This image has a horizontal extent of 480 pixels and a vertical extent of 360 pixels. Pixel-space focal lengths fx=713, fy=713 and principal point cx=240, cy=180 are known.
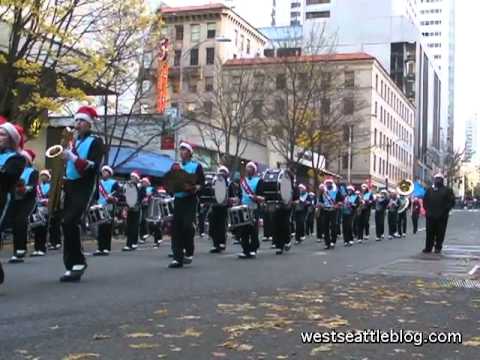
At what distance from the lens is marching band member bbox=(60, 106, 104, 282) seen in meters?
8.79

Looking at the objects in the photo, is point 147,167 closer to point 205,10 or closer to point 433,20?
point 205,10

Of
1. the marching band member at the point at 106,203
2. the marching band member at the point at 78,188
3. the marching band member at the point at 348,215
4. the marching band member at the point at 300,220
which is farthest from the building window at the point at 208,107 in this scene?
the marching band member at the point at 78,188

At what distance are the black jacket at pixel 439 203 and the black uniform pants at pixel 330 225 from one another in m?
3.19

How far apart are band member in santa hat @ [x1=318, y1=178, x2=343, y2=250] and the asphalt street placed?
275 inches

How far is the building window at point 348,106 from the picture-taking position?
156 feet

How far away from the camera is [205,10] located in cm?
8069

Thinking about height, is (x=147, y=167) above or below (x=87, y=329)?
above

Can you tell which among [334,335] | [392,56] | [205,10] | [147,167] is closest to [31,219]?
[334,335]

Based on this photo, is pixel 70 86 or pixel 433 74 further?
pixel 433 74

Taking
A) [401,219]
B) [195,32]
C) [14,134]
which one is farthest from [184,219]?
[195,32]

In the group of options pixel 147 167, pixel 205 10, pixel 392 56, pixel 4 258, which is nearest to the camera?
pixel 4 258

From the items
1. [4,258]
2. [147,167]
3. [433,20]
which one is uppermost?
[433,20]

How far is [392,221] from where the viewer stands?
26.6 meters

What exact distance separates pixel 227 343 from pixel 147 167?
3046 cm
